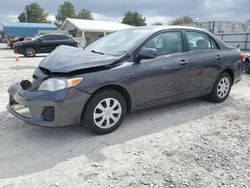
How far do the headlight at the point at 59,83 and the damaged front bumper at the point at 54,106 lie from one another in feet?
0.17

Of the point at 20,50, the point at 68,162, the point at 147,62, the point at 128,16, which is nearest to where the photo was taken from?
the point at 68,162

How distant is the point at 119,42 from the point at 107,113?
136 centimetres

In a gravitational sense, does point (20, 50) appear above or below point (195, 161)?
above

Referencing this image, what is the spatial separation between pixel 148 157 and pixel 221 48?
10.6 ft

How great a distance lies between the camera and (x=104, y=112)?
12.6ft

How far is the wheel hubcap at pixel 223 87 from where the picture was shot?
5.53m

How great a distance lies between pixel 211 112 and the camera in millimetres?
5051

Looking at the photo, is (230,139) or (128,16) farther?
(128,16)

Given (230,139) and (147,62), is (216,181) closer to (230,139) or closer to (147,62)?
(230,139)

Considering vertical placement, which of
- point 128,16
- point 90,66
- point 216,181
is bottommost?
point 216,181

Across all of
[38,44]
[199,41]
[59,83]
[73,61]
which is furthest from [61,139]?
[38,44]

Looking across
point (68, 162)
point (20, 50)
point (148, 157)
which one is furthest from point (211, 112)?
A: point (20, 50)

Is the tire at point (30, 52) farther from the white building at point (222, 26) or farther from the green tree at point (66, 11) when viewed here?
the green tree at point (66, 11)

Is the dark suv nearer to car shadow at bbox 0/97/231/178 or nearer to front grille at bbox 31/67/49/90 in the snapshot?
car shadow at bbox 0/97/231/178
